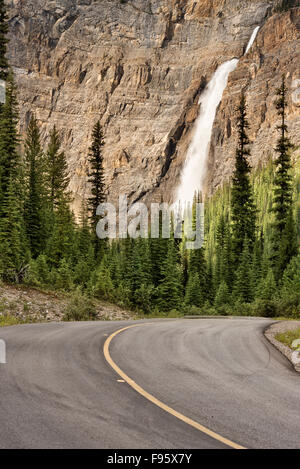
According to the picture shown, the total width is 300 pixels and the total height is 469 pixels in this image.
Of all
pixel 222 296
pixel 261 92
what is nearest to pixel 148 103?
pixel 261 92

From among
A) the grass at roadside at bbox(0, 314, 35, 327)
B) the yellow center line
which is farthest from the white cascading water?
the yellow center line

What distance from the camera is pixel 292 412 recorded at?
6473 mm

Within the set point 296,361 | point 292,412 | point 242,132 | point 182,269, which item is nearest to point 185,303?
point 182,269

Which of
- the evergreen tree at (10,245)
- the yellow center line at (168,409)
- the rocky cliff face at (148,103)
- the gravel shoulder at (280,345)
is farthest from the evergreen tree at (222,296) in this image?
the rocky cliff face at (148,103)

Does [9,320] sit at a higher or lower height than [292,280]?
lower

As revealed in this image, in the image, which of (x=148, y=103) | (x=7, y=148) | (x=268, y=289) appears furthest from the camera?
(x=148, y=103)

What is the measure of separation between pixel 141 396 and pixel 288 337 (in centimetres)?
789

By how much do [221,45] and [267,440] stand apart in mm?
217599

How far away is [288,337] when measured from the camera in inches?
524

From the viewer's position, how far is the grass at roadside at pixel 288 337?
12.8m

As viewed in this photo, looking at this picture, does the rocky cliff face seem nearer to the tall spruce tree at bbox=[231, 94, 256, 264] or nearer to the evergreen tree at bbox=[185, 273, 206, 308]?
the tall spruce tree at bbox=[231, 94, 256, 264]

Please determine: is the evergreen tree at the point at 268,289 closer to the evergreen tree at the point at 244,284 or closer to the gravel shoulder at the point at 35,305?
the evergreen tree at the point at 244,284

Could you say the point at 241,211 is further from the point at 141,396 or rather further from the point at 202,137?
the point at 202,137
